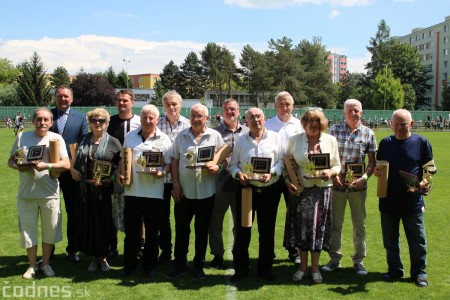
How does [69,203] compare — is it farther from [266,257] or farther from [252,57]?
[252,57]

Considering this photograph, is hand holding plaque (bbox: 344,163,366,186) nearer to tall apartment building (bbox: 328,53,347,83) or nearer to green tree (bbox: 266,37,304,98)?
green tree (bbox: 266,37,304,98)

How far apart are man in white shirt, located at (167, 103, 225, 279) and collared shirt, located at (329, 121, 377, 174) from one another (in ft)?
5.20

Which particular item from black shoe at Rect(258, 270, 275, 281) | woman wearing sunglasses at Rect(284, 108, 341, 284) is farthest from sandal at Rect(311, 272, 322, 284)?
black shoe at Rect(258, 270, 275, 281)

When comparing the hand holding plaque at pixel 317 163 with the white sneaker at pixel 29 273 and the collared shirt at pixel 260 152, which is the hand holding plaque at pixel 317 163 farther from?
the white sneaker at pixel 29 273

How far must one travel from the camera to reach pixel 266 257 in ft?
18.9

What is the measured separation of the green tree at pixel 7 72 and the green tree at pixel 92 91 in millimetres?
28283

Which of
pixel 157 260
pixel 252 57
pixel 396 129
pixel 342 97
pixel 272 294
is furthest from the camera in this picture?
pixel 342 97

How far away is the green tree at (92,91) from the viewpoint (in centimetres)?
7856

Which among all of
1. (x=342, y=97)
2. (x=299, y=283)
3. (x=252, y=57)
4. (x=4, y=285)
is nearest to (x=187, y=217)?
(x=299, y=283)

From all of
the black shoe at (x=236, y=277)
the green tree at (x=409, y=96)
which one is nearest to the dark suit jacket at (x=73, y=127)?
the black shoe at (x=236, y=277)

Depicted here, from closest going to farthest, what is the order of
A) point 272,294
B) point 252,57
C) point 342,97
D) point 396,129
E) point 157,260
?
point 272,294, point 396,129, point 157,260, point 252,57, point 342,97

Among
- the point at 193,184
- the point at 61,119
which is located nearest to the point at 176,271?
the point at 193,184

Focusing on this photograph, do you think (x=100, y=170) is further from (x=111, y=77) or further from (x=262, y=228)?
(x=111, y=77)

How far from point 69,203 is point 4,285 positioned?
1447mm
